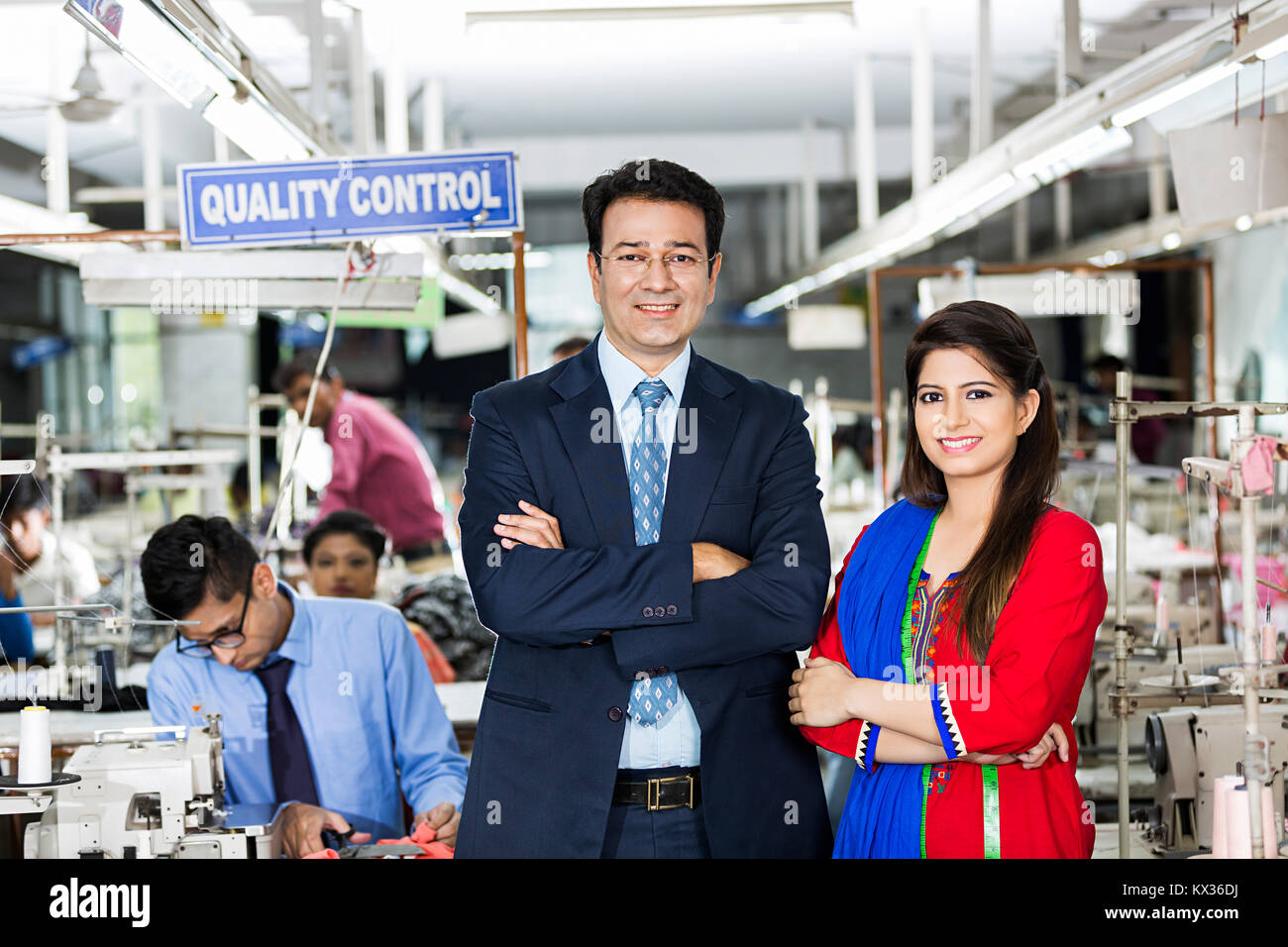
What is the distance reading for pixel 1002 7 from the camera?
6.48 meters

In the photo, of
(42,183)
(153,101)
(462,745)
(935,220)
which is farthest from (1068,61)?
(42,183)

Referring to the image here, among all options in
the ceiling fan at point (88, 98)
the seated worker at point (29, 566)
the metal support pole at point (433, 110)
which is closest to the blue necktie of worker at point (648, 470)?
the seated worker at point (29, 566)

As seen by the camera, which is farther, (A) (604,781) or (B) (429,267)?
(B) (429,267)

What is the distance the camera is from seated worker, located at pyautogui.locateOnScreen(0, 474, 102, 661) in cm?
354

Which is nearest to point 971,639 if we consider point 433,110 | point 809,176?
point 433,110

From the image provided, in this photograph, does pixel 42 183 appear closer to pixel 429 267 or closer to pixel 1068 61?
pixel 429 267

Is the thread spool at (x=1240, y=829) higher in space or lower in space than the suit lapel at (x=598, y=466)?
lower

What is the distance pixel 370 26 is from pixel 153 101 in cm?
171

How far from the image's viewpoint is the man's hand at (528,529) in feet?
6.72

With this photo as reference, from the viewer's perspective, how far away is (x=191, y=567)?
9.45ft

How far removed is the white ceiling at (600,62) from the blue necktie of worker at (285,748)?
3.40m

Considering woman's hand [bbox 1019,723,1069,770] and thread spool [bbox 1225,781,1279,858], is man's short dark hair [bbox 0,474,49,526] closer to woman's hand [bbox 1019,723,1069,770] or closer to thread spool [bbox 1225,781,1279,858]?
woman's hand [bbox 1019,723,1069,770]

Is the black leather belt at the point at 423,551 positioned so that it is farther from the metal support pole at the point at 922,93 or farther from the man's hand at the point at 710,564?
the man's hand at the point at 710,564

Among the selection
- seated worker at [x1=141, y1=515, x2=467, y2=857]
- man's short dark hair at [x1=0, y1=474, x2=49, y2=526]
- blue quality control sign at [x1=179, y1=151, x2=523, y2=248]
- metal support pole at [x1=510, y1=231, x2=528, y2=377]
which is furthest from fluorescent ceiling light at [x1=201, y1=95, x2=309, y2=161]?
seated worker at [x1=141, y1=515, x2=467, y2=857]
